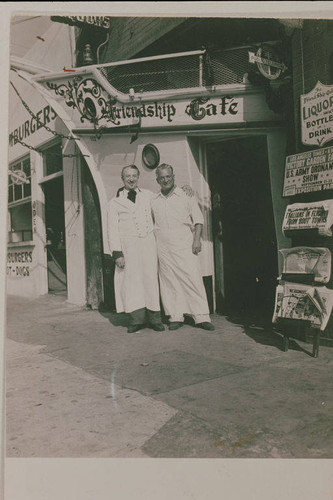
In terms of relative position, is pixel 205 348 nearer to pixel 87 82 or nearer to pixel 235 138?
pixel 235 138

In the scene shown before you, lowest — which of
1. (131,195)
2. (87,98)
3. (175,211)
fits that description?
(175,211)

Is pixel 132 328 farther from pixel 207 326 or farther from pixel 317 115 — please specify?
pixel 317 115

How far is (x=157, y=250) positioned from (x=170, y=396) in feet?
7.81

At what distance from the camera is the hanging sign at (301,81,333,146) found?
3727 millimetres

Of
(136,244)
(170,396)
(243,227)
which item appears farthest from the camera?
(243,227)

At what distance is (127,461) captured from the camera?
236 centimetres

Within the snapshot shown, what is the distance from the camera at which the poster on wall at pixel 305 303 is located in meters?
3.64

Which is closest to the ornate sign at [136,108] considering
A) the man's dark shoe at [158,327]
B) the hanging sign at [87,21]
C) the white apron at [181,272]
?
the hanging sign at [87,21]

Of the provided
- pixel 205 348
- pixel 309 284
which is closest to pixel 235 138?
pixel 309 284

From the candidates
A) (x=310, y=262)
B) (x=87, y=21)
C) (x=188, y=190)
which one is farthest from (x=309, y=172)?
(x=87, y=21)

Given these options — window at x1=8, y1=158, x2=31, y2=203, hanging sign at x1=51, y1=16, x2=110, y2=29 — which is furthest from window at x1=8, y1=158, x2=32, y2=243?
hanging sign at x1=51, y1=16, x2=110, y2=29

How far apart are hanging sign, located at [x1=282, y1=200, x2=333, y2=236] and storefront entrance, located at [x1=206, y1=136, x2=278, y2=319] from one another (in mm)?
1382

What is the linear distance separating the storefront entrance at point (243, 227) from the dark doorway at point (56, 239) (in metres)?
3.92

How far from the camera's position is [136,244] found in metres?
5.14
